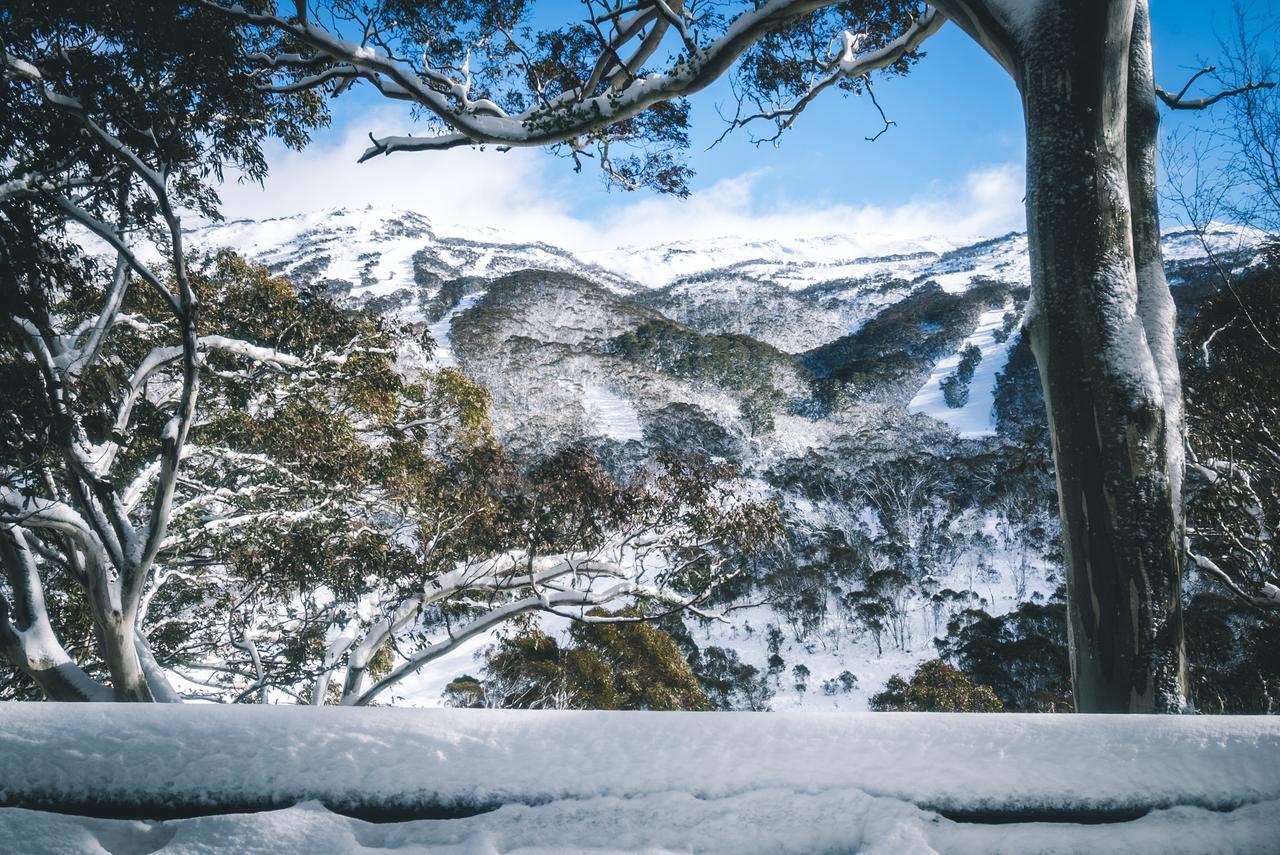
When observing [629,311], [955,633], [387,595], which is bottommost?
[955,633]

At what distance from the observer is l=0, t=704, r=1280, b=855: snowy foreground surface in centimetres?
84

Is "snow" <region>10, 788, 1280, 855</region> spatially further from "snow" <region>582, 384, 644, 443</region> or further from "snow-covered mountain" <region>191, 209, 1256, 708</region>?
"snow" <region>582, 384, 644, 443</region>

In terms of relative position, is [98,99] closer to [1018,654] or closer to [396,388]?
[396,388]

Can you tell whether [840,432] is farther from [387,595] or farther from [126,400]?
[126,400]

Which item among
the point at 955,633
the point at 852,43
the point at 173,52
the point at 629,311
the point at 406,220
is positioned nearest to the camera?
the point at 173,52

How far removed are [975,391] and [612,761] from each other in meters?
45.1

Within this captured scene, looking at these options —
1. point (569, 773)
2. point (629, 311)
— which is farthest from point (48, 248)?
point (629, 311)

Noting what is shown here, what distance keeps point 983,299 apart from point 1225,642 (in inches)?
1828

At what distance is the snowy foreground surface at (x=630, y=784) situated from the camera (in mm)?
839

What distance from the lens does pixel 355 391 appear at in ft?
22.0

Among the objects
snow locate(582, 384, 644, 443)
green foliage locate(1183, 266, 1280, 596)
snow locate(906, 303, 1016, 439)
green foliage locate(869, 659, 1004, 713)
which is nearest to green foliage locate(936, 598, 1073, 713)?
green foliage locate(869, 659, 1004, 713)

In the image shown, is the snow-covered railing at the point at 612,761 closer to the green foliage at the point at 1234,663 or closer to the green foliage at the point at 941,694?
the green foliage at the point at 1234,663

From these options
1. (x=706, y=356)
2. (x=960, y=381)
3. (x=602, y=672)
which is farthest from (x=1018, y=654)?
(x=960, y=381)

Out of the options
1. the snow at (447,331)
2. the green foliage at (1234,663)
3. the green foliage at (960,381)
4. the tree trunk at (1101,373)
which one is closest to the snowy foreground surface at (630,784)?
the tree trunk at (1101,373)
